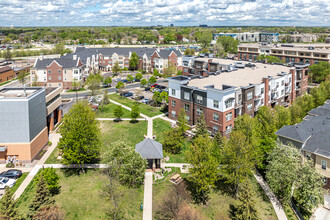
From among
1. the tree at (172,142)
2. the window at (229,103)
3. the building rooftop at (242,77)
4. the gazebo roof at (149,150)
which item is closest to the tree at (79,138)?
the gazebo roof at (149,150)

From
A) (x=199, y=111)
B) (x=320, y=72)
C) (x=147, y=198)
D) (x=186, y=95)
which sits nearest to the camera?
(x=147, y=198)

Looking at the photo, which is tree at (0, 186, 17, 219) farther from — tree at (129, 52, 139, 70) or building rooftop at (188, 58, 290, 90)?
tree at (129, 52, 139, 70)

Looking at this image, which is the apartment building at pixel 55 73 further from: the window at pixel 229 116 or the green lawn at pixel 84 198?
the window at pixel 229 116

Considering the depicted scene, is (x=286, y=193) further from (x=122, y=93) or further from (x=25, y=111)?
(x=122, y=93)

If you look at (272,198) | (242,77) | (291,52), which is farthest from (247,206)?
(291,52)

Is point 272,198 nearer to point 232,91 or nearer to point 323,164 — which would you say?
point 323,164

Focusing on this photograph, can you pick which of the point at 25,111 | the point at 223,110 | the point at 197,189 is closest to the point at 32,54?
the point at 25,111
